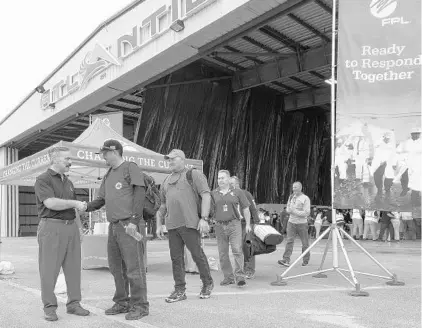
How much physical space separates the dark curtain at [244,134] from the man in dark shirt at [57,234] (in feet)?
57.8

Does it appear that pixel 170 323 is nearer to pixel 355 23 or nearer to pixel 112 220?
pixel 112 220

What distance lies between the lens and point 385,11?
6219 millimetres

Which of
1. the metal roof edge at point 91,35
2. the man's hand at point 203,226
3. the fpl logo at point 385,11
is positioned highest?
the metal roof edge at point 91,35

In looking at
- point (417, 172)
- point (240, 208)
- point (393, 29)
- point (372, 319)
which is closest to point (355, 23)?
point (393, 29)

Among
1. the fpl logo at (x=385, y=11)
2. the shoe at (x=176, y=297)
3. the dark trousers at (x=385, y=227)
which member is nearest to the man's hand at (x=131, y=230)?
the shoe at (x=176, y=297)

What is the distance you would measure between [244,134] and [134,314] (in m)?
22.2

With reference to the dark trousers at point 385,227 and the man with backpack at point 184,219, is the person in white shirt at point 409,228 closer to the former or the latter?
the dark trousers at point 385,227

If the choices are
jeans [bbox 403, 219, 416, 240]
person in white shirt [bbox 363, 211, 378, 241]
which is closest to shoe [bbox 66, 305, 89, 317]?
person in white shirt [bbox 363, 211, 378, 241]

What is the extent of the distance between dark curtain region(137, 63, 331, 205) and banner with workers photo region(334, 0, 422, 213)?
658 inches

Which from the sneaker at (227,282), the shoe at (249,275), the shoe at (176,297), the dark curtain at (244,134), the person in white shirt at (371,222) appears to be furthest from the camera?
the dark curtain at (244,134)

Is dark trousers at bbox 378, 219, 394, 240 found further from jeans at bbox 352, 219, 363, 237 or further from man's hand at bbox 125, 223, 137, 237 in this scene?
man's hand at bbox 125, 223, 137, 237

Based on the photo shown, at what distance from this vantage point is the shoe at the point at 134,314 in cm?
459

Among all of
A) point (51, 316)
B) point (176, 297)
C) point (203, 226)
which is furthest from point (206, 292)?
point (51, 316)

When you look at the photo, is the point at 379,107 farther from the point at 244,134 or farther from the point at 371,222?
the point at 244,134
